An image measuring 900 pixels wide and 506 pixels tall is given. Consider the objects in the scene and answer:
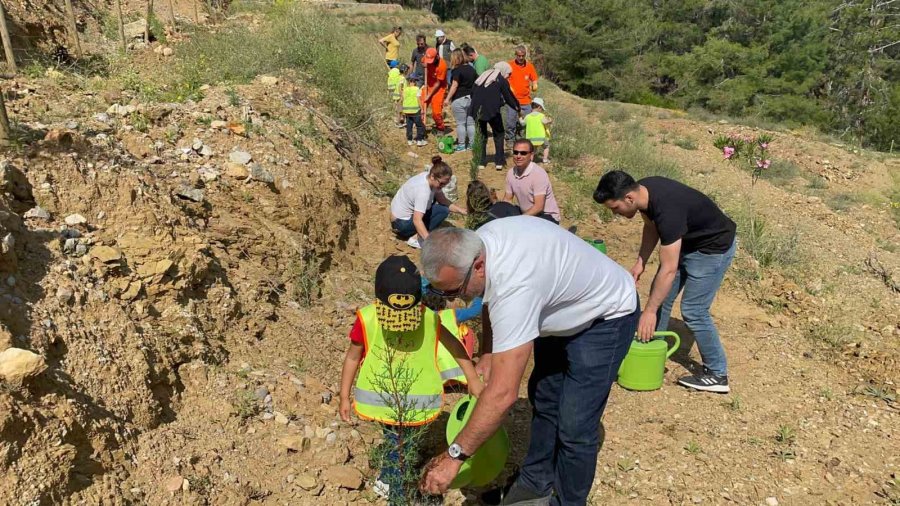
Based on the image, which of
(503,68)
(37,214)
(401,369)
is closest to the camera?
(401,369)

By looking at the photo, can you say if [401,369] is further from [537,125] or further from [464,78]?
[464,78]

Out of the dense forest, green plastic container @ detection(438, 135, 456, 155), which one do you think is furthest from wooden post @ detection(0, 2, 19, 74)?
the dense forest

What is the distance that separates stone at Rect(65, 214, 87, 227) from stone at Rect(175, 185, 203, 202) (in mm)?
783

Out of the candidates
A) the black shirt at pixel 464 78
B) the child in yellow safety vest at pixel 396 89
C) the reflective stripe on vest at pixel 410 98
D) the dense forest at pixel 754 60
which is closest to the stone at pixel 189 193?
the reflective stripe on vest at pixel 410 98

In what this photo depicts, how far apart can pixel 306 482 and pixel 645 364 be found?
7.54 feet

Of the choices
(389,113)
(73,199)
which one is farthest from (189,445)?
(389,113)

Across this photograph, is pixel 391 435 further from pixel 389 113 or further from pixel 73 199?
pixel 389 113

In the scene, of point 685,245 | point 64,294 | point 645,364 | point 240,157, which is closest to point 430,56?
point 240,157

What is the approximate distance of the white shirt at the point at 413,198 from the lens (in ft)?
16.6

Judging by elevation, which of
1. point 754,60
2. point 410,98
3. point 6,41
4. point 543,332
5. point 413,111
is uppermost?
point 6,41

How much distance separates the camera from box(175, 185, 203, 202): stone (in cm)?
393

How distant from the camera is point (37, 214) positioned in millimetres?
3057

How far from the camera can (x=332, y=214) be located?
516cm

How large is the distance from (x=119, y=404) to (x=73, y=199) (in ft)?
4.58
